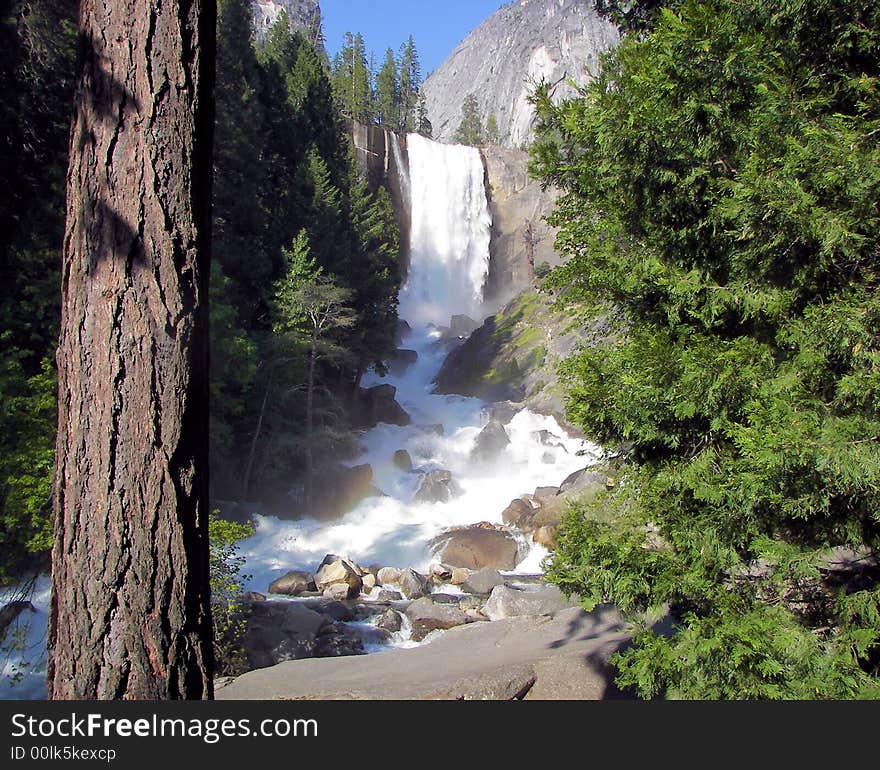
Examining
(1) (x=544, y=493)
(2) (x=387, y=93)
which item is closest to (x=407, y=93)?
(2) (x=387, y=93)

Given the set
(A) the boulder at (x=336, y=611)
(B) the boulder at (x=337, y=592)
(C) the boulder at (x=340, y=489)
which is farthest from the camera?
(C) the boulder at (x=340, y=489)

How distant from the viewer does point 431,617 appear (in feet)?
46.1

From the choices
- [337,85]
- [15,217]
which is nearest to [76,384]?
[15,217]

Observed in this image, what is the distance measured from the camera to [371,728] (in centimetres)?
287

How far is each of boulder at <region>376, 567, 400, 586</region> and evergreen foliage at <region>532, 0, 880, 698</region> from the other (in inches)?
489

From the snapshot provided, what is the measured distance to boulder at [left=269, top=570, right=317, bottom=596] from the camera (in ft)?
53.2

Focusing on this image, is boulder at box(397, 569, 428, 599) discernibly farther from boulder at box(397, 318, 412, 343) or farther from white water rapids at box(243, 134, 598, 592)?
boulder at box(397, 318, 412, 343)

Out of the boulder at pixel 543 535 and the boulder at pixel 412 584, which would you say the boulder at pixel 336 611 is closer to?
the boulder at pixel 412 584

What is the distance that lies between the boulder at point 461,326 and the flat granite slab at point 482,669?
3599cm

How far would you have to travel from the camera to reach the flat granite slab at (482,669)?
271 inches

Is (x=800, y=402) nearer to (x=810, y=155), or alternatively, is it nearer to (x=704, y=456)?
(x=704, y=456)

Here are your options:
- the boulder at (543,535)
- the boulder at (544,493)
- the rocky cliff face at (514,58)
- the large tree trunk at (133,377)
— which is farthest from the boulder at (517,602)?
the rocky cliff face at (514,58)

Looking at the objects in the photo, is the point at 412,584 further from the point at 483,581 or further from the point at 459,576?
the point at 483,581

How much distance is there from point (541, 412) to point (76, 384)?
28321mm
